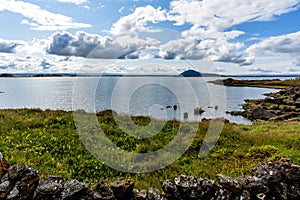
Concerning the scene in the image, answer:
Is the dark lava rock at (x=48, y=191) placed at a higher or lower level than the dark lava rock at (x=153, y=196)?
higher

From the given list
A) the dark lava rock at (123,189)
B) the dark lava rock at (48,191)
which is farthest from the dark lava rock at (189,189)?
the dark lava rock at (48,191)

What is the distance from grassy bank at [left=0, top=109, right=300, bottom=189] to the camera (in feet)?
36.3

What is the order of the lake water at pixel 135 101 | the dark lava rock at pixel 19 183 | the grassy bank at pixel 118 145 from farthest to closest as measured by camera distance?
the lake water at pixel 135 101, the grassy bank at pixel 118 145, the dark lava rock at pixel 19 183

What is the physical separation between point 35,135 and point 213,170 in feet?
32.9

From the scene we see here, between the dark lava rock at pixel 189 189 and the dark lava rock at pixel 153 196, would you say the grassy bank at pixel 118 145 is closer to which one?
the dark lava rock at pixel 153 196

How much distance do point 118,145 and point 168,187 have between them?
741 cm

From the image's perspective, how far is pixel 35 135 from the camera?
14.8 meters

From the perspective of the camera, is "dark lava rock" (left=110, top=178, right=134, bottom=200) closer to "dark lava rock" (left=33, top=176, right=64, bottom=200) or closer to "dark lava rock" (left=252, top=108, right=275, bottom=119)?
"dark lava rock" (left=33, top=176, right=64, bottom=200)

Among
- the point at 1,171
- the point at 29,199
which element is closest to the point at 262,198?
the point at 29,199

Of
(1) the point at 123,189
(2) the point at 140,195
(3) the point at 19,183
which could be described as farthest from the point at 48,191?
(2) the point at 140,195

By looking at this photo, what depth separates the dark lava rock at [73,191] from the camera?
700 cm

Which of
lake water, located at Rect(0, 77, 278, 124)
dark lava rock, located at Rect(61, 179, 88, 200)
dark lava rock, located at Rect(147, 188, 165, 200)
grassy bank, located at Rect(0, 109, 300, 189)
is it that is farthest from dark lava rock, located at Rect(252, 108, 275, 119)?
dark lava rock, located at Rect(61, 179, 88, 200)

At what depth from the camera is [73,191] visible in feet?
23.3

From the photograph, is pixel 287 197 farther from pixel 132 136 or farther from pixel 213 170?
pixel 132 136
